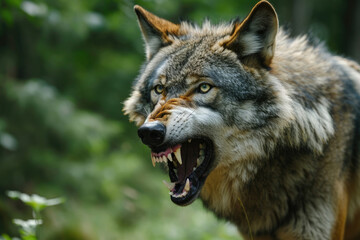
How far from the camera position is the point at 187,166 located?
3.20 m

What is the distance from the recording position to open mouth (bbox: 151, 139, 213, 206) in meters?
3.03

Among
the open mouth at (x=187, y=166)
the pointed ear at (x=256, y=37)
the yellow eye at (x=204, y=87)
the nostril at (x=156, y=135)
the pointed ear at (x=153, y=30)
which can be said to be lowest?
the open mouth at (x=187, y=166)

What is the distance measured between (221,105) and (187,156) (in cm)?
46

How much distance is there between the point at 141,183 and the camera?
9.84 meters

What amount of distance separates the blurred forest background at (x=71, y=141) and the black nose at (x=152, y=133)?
6.80ft

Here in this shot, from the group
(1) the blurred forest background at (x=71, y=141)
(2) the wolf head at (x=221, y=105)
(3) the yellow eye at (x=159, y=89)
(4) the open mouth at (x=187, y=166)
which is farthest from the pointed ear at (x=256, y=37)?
(1) the blurred forest background at (x=71, y=141)

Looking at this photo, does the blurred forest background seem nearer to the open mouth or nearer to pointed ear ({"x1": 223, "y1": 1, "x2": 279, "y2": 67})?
pointed ear ({"x1": 223, "y1": 1, "x2": 279, "y2": 67})

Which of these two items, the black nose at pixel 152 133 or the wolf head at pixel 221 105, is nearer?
the black nose at pixel 152 133

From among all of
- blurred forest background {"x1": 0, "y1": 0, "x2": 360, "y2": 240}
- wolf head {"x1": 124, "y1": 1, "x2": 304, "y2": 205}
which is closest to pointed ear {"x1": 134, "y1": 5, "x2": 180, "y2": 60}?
wolf head {"x1": 124, "y1": 1, "x2": 304, "y2": 205}

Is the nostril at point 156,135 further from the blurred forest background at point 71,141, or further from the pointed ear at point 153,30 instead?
the blurred forest background at point 71,141

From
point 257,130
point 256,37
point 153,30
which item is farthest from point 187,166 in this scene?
point 153,30

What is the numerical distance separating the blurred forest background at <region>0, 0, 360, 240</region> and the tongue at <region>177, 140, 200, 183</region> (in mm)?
1936

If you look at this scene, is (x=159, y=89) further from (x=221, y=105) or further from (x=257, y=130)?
(x=257, y=130)

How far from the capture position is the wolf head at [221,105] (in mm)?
3031
